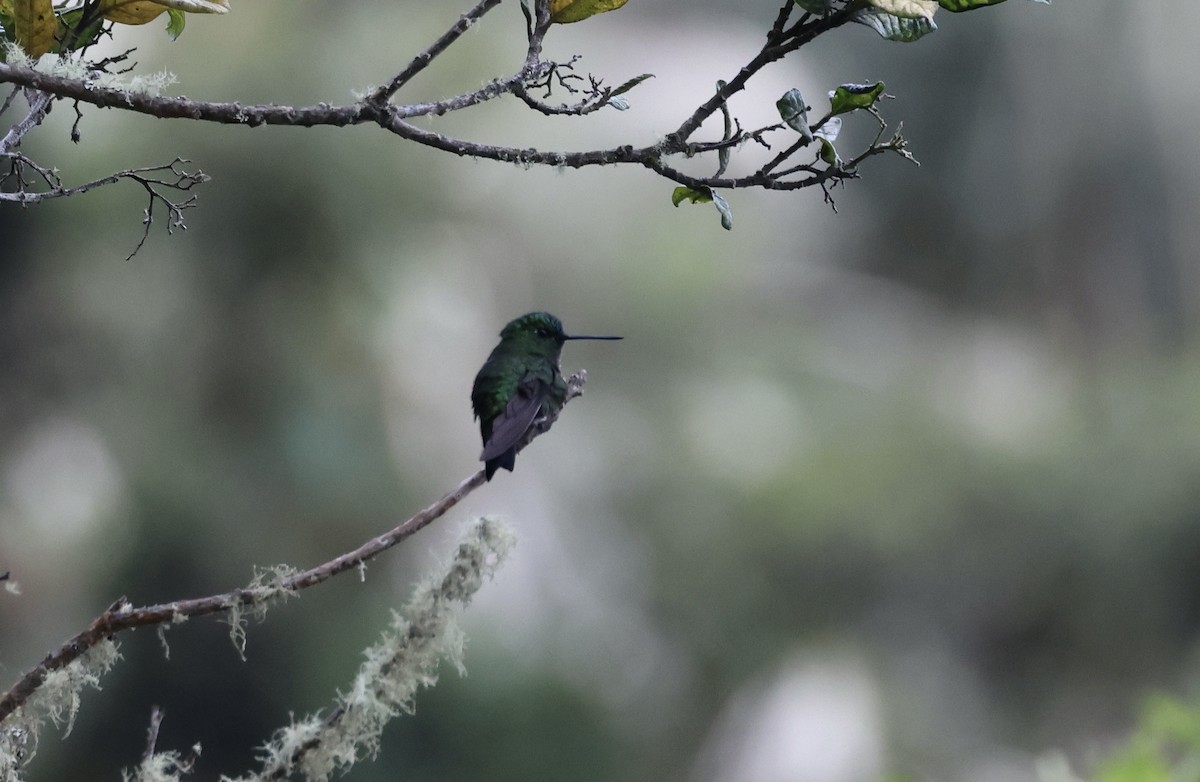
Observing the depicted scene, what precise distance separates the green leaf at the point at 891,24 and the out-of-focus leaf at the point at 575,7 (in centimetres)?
24

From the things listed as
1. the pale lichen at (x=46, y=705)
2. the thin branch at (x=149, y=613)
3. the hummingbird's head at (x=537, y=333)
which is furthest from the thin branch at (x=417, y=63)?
the hummingbird's head at (x=537, y=333)

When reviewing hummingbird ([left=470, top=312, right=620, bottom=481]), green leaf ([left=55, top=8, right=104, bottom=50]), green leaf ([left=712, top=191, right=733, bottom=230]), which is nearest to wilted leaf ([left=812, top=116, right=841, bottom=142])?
green leaf ([left=712, top=191, right=733, bottom=230])

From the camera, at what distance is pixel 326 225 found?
730 cm

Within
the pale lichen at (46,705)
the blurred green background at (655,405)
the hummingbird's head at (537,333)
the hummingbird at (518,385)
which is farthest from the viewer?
the blurred green background at (655,405)

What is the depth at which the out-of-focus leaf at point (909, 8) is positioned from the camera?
3.70 ft

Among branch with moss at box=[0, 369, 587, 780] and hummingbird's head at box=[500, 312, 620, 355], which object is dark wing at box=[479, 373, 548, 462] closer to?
hummingbird's head at box=[500, 312, 620, 355]

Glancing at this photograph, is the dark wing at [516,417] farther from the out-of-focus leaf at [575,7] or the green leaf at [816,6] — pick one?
the green leaf at [816,6]

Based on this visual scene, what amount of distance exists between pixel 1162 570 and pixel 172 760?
8.02 meters

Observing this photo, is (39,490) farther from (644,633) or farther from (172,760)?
(172,760)

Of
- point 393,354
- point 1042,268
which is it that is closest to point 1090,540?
point 1042,268

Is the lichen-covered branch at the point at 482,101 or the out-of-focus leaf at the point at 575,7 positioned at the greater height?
the out-of-focus leaf at the point at 575,7

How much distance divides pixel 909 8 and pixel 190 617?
34.6 inches

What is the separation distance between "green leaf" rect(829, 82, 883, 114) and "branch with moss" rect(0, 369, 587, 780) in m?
0.56

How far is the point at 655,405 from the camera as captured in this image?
24.6 ft
